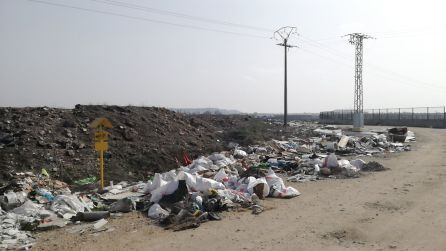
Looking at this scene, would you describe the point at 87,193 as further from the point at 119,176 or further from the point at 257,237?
the point at 257,237

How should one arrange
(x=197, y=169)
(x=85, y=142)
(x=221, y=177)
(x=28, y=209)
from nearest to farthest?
1. (x=28, y=209)
2. (x=221, y=177)
3. (x=197, y=169)
4. (x=85, y=142)

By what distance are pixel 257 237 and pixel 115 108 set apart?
45.2ft

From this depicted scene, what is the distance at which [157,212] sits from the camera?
8453 mm

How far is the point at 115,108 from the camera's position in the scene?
771 inches

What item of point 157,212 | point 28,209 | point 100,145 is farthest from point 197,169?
point 28,209

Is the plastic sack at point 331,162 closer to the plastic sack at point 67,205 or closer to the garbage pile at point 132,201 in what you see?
the garbage pile at point 132,201

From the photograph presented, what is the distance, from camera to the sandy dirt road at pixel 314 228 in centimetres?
676

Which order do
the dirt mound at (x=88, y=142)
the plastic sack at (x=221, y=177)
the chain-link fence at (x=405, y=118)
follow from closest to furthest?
1. the plastic sack at (x=221, y=177)
2. the dirt mound at (x=88, y=142)
3. the chain-link fence at (x=405, y=118)

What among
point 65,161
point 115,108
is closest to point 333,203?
point 65,161

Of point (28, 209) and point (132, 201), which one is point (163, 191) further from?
point (28, 209)

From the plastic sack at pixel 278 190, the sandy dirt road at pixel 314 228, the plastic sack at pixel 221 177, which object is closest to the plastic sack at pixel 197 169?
the plastic sack at pixel 221 177

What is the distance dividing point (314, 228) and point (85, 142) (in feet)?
33.0

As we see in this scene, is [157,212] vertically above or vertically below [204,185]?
below

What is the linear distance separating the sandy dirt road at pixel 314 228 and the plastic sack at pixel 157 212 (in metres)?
0.16
